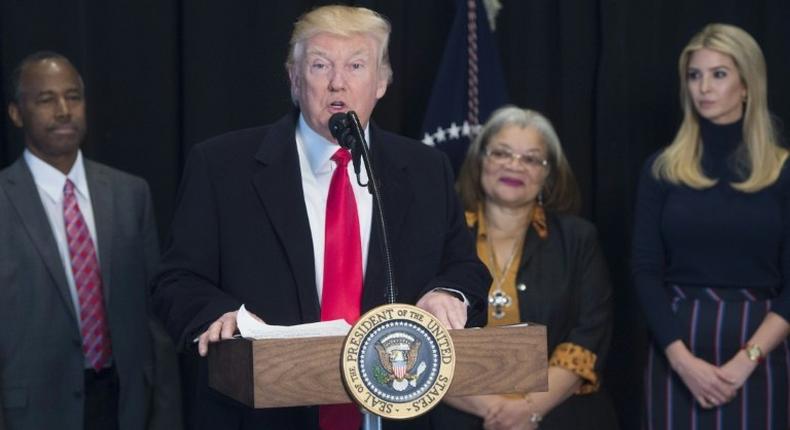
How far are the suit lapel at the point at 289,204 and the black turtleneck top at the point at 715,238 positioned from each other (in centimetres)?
188

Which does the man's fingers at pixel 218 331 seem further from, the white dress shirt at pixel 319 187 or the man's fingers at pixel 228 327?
the white dress shirt at pixel 319 187

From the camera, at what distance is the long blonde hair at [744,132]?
13.9 ft

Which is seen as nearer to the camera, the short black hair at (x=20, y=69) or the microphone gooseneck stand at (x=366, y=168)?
the microphone gooseneck stand at (x=366, y=168)

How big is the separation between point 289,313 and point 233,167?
34cm

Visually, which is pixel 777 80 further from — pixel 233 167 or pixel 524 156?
pixel 233 167

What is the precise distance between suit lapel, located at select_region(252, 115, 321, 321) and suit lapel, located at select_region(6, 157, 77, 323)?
149 cm

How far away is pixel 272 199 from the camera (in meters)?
2.63

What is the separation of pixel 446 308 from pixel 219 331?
412mm

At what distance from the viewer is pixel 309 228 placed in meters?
2.60

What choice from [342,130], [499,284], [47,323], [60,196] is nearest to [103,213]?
[60,196]

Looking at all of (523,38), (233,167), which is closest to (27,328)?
(233,167)

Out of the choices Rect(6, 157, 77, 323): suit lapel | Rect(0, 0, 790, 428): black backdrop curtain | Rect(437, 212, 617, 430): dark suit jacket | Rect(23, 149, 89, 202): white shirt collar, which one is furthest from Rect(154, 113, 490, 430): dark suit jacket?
Rect(0, 0, 790, 428): black backdrop curtain

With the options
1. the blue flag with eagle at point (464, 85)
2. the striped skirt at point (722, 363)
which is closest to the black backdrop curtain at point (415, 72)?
the blue flag with eagle at point (464, 85)

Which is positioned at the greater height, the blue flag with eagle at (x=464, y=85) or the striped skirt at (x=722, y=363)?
the blue flag with eagle at (x=464, y=85)
